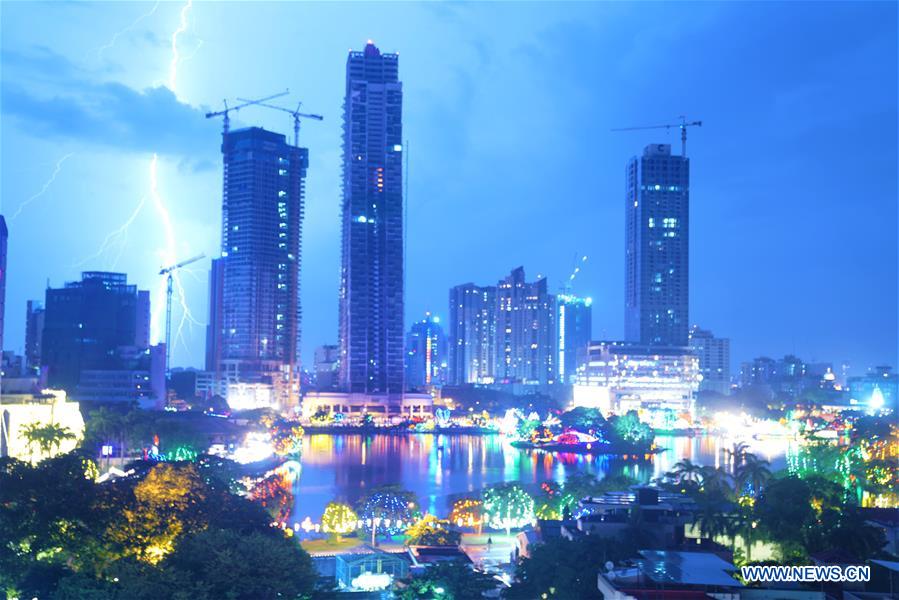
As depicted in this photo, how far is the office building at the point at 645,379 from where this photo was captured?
6681 cm

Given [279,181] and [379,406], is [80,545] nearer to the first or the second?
[379,406]

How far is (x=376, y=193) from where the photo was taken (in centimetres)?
6150

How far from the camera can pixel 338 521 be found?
64.2 feet

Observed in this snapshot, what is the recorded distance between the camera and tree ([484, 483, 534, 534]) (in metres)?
20.7

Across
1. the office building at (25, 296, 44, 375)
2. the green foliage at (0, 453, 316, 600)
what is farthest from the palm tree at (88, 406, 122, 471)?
the office building at (25, 296, 44, 375)

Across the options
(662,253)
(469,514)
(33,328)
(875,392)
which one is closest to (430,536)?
(469,514)

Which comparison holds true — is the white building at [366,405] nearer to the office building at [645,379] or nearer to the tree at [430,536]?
the office building at [645,379]

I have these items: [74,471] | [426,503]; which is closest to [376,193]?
[426,503]

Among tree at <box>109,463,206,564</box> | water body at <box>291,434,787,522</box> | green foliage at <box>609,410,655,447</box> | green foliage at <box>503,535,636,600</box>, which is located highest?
tree at <box>109,463,206,564</box>

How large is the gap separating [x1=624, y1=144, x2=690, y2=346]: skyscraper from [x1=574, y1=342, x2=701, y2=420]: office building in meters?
5.82

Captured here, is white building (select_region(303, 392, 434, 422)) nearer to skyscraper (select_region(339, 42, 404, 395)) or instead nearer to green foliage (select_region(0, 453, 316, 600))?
skyscraper (select_region(339, 42, 404, 395))

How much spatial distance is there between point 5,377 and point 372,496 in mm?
12610

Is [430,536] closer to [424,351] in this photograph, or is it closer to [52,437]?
[52,437]

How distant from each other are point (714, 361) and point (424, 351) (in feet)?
101
